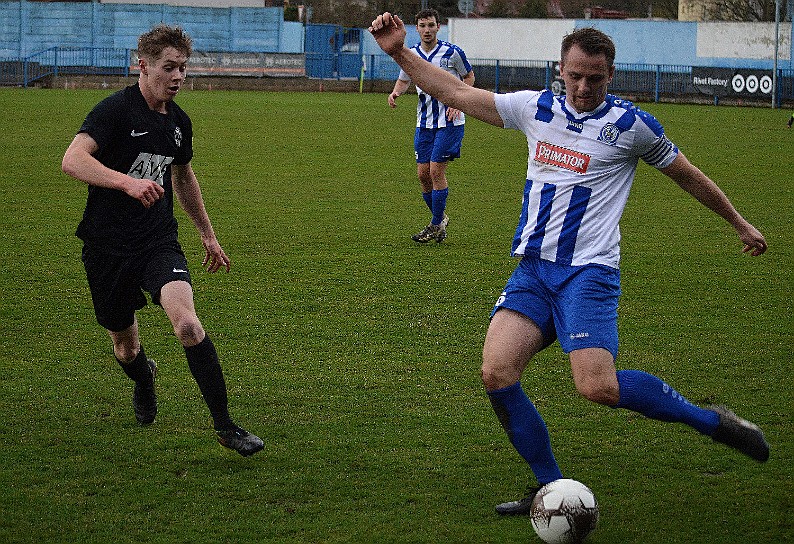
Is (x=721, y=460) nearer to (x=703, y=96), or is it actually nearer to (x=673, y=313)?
(x=673, y=313)

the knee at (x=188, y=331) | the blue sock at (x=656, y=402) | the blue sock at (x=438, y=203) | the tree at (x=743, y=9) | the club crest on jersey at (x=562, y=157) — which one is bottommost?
the blue sock at (x=656, y=402)

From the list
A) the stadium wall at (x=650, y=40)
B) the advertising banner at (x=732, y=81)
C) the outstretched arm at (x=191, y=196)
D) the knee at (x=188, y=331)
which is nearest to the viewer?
the knee at (x=188, y=331)

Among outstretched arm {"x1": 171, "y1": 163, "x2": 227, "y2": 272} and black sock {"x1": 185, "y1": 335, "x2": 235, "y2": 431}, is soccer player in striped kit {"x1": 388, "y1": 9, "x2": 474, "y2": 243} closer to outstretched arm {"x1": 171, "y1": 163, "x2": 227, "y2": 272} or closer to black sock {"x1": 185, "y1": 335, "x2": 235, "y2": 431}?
outstretched arm {"x1": 171, "y1": 163, "x2": 227, "y2": 272}

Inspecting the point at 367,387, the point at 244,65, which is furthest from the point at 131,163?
the point at 244,65

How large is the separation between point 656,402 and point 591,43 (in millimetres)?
1451

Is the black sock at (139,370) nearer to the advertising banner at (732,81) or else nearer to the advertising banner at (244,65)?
the advertising banner at (732,81)

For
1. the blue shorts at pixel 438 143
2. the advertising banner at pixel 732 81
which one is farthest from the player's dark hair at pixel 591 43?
the advertising banner at pixel 732 81

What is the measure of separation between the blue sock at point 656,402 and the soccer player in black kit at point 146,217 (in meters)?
1.67

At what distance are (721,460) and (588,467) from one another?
2.13ft

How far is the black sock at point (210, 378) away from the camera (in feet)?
15.7

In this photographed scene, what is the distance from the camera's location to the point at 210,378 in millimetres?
4809

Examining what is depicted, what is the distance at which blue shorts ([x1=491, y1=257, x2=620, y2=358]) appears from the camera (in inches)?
166

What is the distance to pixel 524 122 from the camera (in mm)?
4574

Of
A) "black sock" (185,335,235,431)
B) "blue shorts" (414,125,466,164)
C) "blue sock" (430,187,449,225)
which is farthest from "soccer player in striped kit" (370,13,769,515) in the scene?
"blue shorts" (414,125,466,164)
